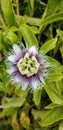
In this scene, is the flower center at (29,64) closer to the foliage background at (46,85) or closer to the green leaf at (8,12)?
the foliage background at (46,85)

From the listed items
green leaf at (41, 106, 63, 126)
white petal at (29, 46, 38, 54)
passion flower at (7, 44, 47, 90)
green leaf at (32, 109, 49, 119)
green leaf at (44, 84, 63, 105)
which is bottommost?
green leaf at (32, 109, 49, 119)

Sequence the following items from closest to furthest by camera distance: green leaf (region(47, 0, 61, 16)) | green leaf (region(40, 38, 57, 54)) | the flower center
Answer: the flower center, green leaf (region(40, 38, 57, 54)), green leaf (region(47, 0, 61, 16))

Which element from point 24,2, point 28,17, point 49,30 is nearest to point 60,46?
point 49,30

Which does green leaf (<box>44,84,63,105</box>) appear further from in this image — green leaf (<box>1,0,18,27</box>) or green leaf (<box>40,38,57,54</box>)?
green leaf (<box>1,0,18,27</box>)

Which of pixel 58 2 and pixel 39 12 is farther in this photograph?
pixel 39 12

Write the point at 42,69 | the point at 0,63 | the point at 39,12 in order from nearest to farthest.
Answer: the point at 42,69
the point at 0,63
the point at 39,12

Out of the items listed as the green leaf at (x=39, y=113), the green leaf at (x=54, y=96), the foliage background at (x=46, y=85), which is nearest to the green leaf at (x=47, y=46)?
the foliage background at (x=46, y=85)

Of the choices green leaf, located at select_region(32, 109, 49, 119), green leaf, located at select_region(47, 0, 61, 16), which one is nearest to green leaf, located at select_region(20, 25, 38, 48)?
green leaf, located at select_region(47, 0, 61, 16)

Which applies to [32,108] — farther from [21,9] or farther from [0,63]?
[21,9]

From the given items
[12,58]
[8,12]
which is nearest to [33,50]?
[12,58]
